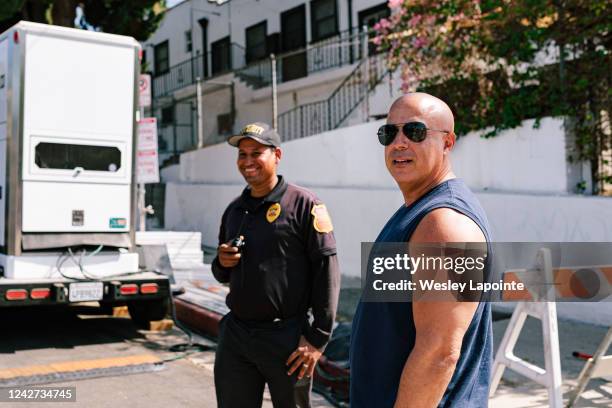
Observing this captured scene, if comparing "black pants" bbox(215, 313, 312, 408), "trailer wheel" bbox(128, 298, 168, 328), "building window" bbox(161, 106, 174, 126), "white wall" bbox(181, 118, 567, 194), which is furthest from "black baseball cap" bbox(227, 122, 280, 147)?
"building window" bbox(161, 106, 174, 126)

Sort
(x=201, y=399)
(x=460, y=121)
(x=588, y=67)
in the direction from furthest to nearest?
1. (x=460, y=121)
2. (x=588, y=67)
3. (x=201, y=399)

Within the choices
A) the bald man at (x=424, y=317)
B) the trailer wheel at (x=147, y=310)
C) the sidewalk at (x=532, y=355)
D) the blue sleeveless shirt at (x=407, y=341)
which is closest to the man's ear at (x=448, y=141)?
the bald man at (x=424, y=317)

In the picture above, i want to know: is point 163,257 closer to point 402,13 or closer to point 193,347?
point 193,347

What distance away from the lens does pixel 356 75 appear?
1377cm

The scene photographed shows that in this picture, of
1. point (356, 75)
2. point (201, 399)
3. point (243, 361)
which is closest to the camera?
point (243, 361)

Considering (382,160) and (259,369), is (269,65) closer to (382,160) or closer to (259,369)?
(382,160)

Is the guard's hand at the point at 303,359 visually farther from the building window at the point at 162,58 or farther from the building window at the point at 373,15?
the building window at the point at 162,58

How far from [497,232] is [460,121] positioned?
1.73 metres

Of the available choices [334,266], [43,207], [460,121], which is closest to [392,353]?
[334,266]

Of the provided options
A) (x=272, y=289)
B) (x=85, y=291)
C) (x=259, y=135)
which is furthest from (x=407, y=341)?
(x=85, y=291)

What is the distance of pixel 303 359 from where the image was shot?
11.7ft

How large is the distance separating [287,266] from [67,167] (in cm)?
483

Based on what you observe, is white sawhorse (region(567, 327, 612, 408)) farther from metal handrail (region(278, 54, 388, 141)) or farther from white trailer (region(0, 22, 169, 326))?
metal handrail (region(278, 54, 388, 141))

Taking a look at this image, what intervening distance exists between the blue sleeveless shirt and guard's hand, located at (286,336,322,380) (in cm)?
125
